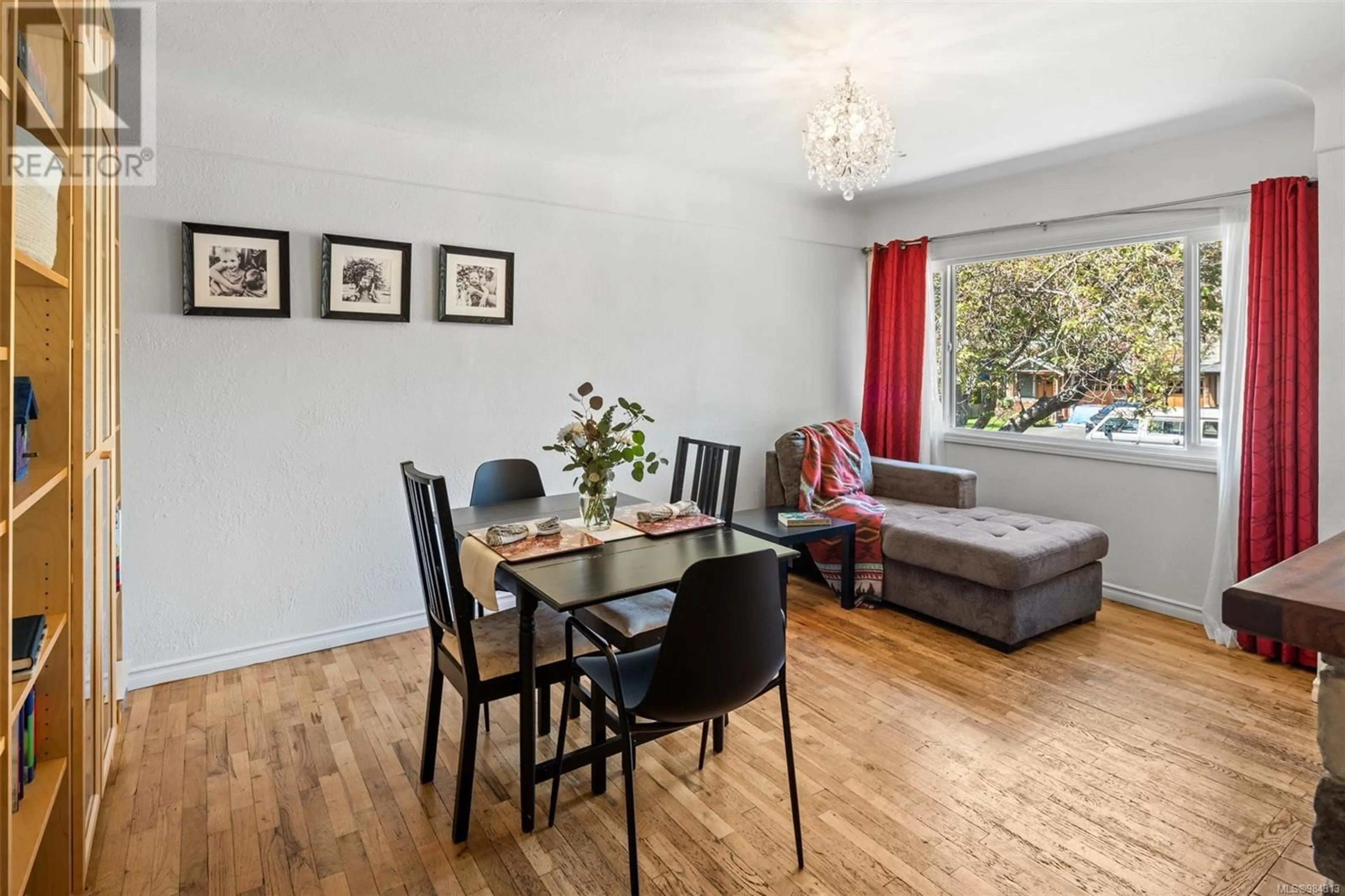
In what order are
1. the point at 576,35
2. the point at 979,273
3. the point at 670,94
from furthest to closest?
the point at 979,273 → the point at 670,94 → the point at 576,35

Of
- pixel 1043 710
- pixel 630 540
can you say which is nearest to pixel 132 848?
pixel 630 540

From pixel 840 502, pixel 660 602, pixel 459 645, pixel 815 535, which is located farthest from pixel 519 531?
pixel 840 502

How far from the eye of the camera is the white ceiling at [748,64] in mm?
2314

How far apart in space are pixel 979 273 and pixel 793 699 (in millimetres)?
3212

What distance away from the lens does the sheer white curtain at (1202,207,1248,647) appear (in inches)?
131

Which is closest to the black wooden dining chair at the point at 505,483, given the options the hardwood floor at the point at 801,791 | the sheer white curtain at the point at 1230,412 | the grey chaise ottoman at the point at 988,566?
the hardwood floor at the point at 801,791

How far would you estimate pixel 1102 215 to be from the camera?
3.83 m

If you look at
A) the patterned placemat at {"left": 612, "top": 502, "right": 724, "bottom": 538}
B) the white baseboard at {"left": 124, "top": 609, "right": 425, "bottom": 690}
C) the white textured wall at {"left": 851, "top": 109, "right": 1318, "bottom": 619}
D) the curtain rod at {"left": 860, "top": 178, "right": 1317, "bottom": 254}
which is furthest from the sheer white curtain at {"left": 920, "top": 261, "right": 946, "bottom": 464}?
the white baseboard at {"left": 124, "top": 609, "right": 425, "bottom": 690}

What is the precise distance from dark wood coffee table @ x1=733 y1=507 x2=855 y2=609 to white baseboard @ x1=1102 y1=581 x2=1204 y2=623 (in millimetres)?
1344

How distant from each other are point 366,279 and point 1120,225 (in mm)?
3910

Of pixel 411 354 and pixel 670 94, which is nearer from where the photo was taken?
pixel 670 94

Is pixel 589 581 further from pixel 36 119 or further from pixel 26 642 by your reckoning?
pixel 36 119

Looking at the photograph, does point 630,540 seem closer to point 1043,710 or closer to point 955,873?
point 955,873

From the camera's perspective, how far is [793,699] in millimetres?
2754
